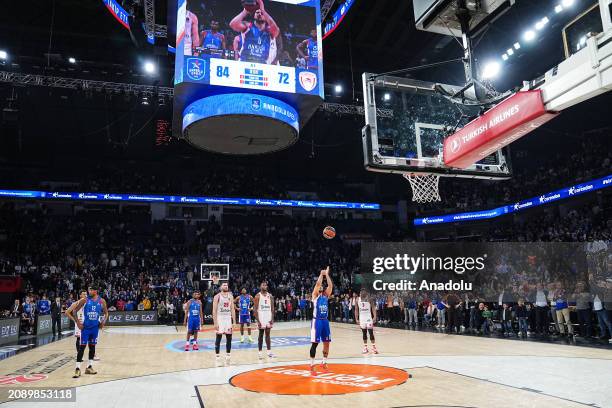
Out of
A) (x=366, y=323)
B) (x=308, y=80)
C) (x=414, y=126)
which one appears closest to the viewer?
(x=414, y=126)

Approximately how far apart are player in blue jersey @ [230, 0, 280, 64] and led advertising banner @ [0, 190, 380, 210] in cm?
1986

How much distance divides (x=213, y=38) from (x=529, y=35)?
1223cm

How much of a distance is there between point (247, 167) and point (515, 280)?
890 inches

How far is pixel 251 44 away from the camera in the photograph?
1263 centimetres

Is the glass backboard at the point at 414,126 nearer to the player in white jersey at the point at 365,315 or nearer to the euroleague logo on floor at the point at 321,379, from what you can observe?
the euroleague logo on floor at the point at 321,379

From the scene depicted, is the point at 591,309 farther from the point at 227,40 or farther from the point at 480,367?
the point at 227,40

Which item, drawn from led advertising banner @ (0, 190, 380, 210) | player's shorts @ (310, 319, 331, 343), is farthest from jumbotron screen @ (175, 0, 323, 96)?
led advertising banner @ (0, 190, 380, 210)

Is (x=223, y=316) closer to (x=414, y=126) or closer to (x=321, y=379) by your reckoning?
(x=321, y=379)

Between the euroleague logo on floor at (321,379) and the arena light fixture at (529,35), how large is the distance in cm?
1439

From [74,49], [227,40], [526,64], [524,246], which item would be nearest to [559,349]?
[227,40]

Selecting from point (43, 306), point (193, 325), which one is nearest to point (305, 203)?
point (43, 306)

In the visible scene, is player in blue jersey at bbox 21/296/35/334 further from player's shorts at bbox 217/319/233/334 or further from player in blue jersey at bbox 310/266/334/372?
player in blue jersey at bbox 310/266/334/372

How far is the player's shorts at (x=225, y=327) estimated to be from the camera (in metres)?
9.79

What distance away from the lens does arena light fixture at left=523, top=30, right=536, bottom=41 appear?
656 inches
